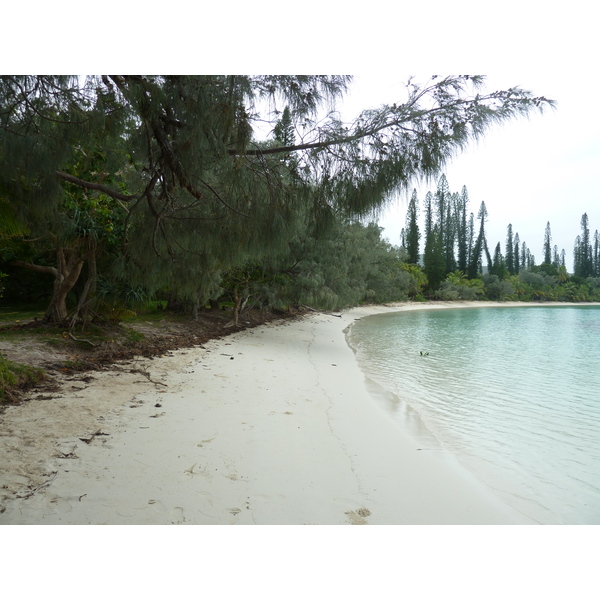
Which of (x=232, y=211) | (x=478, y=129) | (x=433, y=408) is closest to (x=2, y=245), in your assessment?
(x=232, y=211)

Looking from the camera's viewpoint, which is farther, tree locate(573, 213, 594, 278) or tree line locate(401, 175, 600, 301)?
tree line locate(401, 175, 600, 301)

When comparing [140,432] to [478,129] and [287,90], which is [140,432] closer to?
[287,90]

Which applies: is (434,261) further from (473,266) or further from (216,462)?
(216,462)

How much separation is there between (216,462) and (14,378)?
2.09 m

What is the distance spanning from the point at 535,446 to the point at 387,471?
1792mm

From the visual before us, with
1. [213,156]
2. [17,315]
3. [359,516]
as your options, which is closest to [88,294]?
[17,315]

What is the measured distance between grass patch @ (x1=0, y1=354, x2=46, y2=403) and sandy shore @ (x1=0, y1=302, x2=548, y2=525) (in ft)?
0.89

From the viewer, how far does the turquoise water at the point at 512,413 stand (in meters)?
2.84

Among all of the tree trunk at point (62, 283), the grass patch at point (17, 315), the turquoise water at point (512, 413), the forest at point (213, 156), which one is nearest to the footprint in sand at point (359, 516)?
the turquoise water at point (512, 413)

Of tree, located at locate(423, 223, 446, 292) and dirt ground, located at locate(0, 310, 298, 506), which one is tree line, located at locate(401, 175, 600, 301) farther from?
dirt ground, located at locate(0, 310, 298, 506)

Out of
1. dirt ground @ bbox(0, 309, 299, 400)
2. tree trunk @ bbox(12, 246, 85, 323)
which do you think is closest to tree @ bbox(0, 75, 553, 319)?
dirt ground @ bbox(0, 309, 299, 400)

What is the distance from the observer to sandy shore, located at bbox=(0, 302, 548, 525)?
6.49 feet

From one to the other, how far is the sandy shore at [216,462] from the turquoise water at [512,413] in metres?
0.34

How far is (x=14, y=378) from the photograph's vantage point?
343 cm
